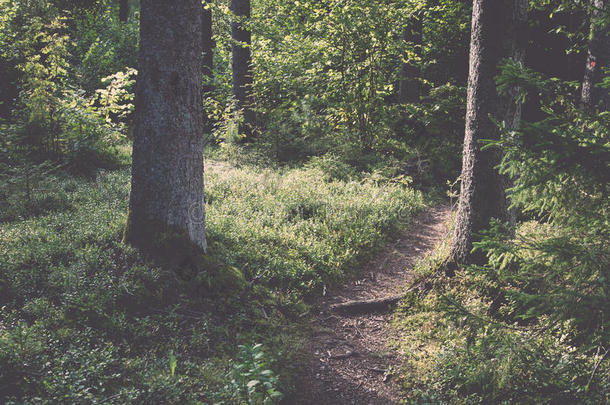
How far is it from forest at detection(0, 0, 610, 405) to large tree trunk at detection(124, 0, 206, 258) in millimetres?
26

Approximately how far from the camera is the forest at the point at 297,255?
140 inches

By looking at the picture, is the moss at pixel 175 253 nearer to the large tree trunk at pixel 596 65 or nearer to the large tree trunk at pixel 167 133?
the large tree trunk at pixel 167 133

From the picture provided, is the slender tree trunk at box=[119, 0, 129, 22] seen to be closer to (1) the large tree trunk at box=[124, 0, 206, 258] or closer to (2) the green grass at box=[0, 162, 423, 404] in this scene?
(2) the green grass at box=[0, 162, 423, 404]

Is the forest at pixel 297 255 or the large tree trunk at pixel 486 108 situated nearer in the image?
the forest at pixel 297 255

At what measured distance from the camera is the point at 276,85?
47.4ft

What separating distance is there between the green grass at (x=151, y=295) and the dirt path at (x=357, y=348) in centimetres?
30

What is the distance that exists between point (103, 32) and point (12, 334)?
20817 mm

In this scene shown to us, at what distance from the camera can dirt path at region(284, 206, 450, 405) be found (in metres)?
4.84

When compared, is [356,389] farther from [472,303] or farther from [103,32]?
[103,32]

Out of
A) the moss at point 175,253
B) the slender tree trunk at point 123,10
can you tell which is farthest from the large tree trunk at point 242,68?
→ the slender tree trunk at point 123,10

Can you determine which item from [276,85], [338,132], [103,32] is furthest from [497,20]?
[103,32]

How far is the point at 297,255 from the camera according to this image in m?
7.28

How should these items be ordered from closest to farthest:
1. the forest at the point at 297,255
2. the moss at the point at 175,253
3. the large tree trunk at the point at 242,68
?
the forest at the point at 297,255
the moss at the point at 175,253
the large tree trunk at the point at 242,68

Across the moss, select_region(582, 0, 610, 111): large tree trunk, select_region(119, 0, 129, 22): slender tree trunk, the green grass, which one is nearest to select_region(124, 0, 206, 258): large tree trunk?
the moss
